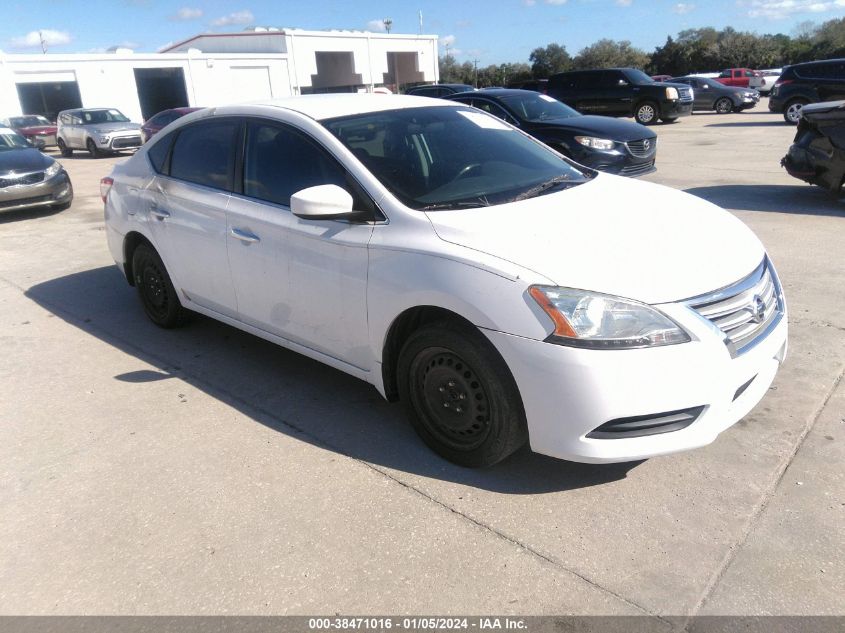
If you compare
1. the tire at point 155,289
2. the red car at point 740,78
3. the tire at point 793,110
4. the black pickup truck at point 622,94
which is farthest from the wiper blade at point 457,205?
the red car at point 740,78

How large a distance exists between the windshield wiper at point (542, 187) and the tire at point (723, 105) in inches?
945

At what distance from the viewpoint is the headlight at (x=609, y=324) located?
2.65 meters

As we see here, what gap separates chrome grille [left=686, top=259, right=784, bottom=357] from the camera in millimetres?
2764

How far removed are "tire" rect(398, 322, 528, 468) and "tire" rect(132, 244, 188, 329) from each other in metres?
2.44

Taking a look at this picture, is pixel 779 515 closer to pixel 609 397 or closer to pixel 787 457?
pixel 787 457

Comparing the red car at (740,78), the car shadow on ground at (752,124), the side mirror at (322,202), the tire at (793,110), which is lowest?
the car shadow on ground at (752,124)

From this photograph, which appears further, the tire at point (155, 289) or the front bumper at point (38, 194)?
the front bumper at point (38, 194)

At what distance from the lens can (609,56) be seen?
224 feet

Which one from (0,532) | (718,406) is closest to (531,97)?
(718,406)

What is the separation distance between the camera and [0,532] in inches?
119

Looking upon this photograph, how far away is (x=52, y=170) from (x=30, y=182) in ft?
1.82

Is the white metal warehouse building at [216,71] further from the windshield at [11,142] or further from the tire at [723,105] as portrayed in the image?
the tire at [723,105]

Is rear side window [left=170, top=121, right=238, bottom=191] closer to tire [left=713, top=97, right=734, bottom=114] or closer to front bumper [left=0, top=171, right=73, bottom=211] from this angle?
front bumper [left=0, top=171, right=73, bottom=211]

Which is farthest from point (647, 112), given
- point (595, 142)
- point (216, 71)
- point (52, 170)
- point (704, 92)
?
point (216, 71)
